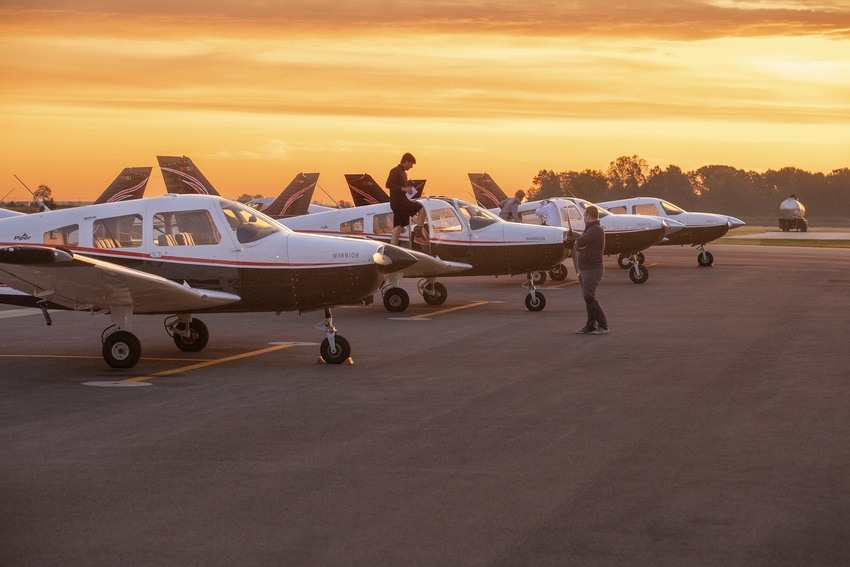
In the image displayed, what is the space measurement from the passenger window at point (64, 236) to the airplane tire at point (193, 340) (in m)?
1.97

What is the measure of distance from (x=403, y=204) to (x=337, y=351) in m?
7.95

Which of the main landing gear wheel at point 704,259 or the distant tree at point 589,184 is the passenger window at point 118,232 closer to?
the main landing gear wheel at point 704,259

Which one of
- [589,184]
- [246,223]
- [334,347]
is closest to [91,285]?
[246,223]

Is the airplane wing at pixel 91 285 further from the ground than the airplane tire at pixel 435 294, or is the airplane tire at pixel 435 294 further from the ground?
the airplane wing at pixel 91 285

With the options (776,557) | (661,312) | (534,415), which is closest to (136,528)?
(776,557)

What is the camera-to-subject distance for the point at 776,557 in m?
6.48

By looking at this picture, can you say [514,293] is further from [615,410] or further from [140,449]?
[140,449]

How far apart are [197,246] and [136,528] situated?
332 inches

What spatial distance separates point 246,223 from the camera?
15500mm

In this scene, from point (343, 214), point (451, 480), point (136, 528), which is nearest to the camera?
point (136, 528)

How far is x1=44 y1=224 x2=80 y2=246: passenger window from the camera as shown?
15375 millimetres

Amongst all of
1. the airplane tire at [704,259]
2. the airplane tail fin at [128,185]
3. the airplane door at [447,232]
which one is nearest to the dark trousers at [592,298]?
the airplane door at [447,232]

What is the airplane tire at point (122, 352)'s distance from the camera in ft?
47.3

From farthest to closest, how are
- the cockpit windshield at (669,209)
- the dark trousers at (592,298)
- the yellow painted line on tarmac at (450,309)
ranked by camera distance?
the cockpit windshield at (669,209) → the yellow painted line on tarmac at (450,309) → the dark trousers at (592,298)
